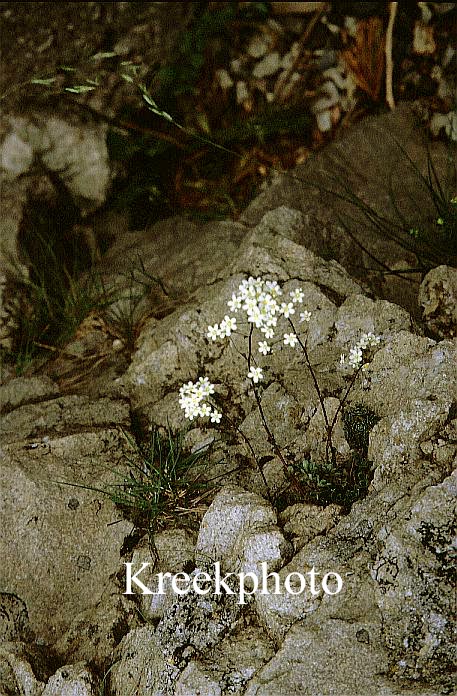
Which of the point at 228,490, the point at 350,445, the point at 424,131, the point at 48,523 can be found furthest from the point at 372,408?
the point at 424,131

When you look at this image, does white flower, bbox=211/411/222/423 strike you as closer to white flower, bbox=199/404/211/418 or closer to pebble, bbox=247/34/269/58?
white flower, bbox=199/404/211/418

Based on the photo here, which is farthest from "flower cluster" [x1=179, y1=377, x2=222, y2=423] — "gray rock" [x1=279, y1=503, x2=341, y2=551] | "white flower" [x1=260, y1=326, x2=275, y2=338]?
"gray rock" [x1=279, y1=503, x2=341, y2=551]

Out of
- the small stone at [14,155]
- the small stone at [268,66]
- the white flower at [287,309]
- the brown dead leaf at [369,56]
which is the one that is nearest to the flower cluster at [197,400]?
the white flower at [287,309]

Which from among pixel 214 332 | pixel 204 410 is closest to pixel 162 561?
pixel 204 410

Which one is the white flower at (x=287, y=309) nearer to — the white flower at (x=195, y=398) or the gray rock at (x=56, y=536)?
the white flower at (x=195, y=398)

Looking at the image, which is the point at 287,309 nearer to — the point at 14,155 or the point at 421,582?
the point at 421,582
